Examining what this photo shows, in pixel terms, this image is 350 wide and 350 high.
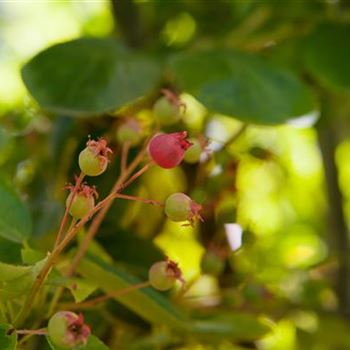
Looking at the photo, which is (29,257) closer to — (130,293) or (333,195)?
(130,293)

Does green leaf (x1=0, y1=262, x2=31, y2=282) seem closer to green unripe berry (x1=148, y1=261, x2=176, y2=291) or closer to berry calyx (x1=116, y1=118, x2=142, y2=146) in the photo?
green unripe berry (x1=148, y1=261, x2=176, y2=291)

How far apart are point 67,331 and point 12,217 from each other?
0.57ft

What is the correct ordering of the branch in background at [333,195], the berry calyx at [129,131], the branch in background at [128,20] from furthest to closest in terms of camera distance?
the branch in background at [333,195]
the branch in background at [128,20]
the berry calyx at [129,131]

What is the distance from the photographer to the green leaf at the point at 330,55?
87 centimetres

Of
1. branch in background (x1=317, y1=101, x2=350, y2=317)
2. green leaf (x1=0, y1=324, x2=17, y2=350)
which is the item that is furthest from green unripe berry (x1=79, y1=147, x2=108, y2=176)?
branch in background (x1=317, y1=101, x2=350, y2=317)

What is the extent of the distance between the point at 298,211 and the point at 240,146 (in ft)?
1.68

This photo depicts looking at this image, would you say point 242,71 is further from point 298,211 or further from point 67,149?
point 298,211

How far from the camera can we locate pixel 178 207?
56cm

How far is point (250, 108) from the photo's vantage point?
785mm

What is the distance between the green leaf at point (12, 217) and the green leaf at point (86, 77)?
120 millimetres

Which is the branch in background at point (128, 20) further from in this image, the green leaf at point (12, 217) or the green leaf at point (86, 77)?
the green leaf at point (12, 217)

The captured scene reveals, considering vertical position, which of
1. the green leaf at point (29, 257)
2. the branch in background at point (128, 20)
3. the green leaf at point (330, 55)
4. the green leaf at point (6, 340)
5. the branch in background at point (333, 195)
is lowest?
the branch in background at point (333, 195)

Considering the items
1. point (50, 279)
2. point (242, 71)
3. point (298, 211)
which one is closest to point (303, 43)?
point (242, 71)

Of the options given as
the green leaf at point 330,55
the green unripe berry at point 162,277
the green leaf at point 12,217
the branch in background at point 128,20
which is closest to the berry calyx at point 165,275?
the green unripe berry at point 162,277
